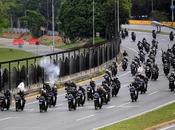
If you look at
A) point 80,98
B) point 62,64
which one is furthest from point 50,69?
point 80,98

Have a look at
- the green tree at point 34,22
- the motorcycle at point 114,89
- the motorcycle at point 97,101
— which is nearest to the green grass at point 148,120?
the motorcycle at point 97,101

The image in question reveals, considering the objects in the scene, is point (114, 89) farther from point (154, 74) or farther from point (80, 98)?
point (154, 74)

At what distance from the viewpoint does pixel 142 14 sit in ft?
489

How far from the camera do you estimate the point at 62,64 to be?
5253cm

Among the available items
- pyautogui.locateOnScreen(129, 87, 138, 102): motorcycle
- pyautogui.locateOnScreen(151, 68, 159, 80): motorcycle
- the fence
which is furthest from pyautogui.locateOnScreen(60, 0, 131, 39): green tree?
pyautogui.locateOnScreen(129, 87, 138, 102): motorcycle

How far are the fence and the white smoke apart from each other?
395 mm

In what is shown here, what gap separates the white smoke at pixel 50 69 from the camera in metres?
49.5

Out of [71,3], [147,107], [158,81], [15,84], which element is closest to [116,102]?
[147,107]

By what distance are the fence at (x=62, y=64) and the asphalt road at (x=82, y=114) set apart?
3.09 meters

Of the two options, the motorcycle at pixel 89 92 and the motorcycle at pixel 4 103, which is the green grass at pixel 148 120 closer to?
the motorcycle at pixel 89 92

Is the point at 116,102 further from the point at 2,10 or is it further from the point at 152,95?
the point at 2,10

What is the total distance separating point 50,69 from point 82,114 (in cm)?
1722

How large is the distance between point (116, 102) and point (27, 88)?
27.2 ft

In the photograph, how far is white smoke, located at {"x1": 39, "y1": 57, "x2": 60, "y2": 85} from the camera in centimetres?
4950
